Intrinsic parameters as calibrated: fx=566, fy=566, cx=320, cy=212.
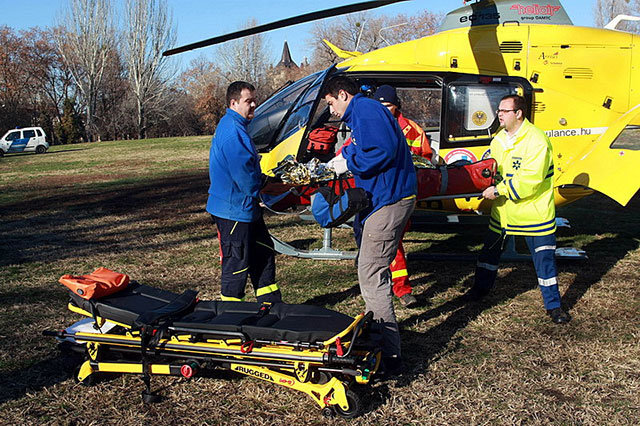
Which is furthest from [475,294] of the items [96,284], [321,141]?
[96,284]

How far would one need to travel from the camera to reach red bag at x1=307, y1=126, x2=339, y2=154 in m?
6.61

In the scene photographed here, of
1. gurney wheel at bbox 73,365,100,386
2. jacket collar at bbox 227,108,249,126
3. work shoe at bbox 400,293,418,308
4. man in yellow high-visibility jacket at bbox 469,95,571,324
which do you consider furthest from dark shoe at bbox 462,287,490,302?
gurney wheel at bbox 73,365,100,386

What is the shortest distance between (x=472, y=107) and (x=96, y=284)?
185 inches

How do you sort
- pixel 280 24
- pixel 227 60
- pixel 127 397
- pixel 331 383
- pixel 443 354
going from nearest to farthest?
pixel 331 383, pixel 127 397, pixel 443 354, pixel 280 24, pixel 227 60

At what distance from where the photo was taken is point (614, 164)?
606cm

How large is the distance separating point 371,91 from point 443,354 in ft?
12.2

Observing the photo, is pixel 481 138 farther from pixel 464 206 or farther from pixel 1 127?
pixel 1 127

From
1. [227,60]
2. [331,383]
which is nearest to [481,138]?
[331,383]

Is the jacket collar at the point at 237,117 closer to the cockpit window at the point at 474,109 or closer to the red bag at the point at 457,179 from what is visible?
the red bag at the point at 457,179

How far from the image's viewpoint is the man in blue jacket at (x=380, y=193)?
3.58m

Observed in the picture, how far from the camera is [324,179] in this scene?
14.4ft

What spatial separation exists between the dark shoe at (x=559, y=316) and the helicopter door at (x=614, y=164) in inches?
65.7

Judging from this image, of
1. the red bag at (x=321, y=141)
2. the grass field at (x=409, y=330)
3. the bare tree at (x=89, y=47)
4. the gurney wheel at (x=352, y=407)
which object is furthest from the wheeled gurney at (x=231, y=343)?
the bare tree at (x=89, y=47)

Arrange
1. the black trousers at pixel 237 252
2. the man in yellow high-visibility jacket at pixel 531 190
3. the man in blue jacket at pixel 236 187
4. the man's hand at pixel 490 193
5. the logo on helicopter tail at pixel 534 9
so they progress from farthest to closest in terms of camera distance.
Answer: the logo on helicopter tail at pixel 534 9, the man's hand at pixel 490 193, the man in yellow high-visibility jacket at pixel 531 190, the black trousers at pixel 237 252, the man in blue jacket at pixel 236 187
